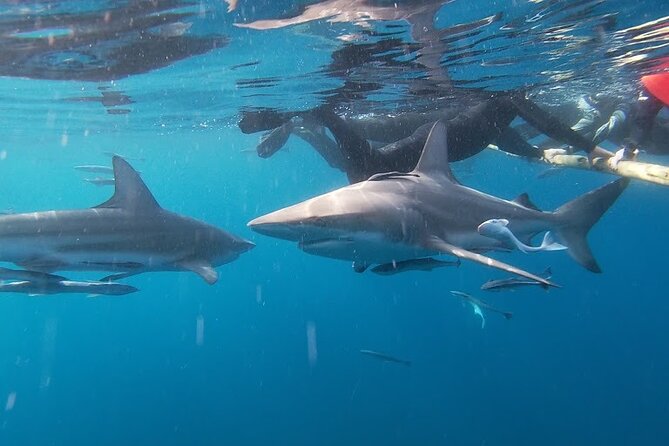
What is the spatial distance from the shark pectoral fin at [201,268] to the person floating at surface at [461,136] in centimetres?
309

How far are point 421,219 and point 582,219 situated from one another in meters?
2.70

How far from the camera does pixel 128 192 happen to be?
7.10 m

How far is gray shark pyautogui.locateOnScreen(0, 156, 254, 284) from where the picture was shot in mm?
6207

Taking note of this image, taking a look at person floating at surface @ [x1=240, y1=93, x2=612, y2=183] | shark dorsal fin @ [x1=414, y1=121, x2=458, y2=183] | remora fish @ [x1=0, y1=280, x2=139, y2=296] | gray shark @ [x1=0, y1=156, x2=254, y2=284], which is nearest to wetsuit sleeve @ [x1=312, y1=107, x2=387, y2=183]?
person floating at surface @ [x1=240, y1=93, x2=612, y2=183]

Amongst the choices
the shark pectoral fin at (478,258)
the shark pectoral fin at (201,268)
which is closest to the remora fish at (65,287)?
the shark pectoral fin at (201,268)

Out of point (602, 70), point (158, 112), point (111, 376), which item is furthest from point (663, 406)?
point (111, 376)

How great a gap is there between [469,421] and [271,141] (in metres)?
18.8

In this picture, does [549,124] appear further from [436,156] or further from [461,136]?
[436,156]

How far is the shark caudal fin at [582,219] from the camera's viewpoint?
6.31 metres

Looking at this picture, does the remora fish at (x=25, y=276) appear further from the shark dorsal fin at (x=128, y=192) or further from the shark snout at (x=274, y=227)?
the shark snout at (x=274, y=227)

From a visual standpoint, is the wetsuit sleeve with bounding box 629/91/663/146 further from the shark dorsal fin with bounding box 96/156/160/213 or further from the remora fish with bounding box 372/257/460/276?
the shark dorsal fin with bounding box 96/156/160/213

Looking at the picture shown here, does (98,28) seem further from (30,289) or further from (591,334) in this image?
(591,334)

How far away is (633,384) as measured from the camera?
30.4 m

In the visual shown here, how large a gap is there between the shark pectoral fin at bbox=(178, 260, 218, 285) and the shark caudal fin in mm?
4819
